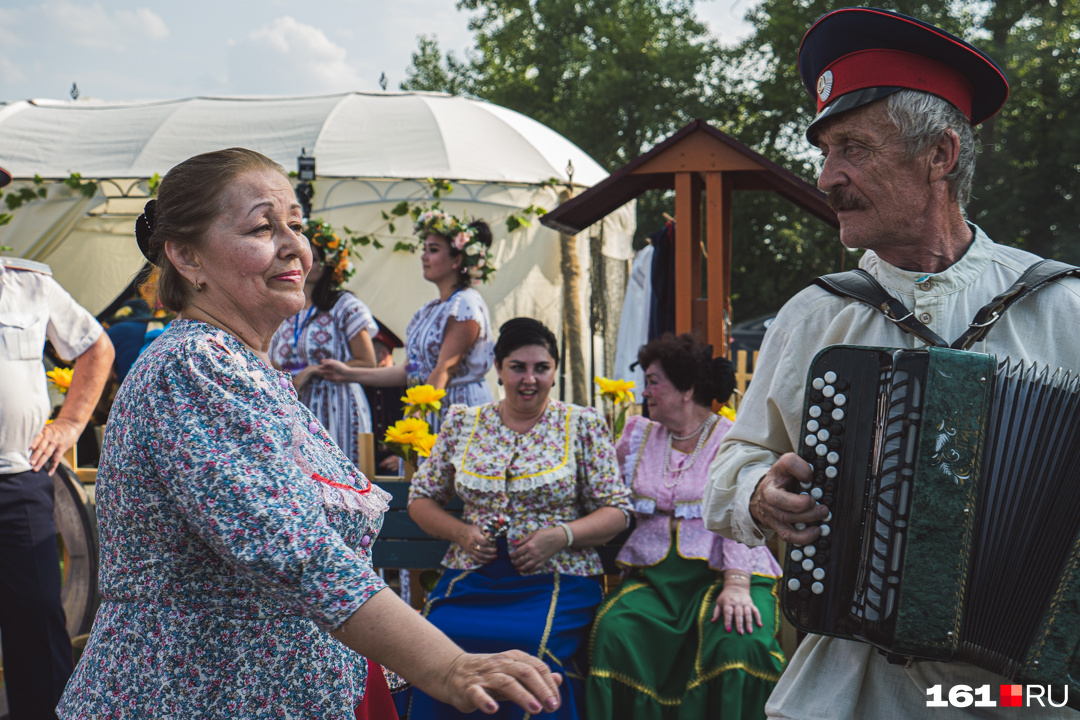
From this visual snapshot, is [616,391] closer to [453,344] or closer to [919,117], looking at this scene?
[453,344]

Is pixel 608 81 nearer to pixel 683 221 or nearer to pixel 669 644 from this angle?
pixel 683 221

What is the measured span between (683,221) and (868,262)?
389 cm

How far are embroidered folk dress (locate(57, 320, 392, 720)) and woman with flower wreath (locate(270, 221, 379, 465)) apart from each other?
12.0ft

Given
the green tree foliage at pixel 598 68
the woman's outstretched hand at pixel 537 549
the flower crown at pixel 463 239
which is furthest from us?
the green tree foliage at pixel 598 68

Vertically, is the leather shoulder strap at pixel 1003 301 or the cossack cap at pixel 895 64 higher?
the cossack cap at pixel 895 64

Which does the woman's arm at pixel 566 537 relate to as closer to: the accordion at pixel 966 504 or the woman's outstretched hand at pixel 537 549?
the woman's outstretched hand at pixel 537 549

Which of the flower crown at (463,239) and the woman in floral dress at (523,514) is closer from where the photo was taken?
the woman in floral dress at (523,514)

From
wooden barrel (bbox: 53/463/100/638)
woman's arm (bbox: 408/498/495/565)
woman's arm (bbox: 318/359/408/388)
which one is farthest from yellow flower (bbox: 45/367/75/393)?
woman's arm (bbox: 408/498/495/565)

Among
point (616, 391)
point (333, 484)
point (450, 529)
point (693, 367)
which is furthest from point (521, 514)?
point (333, 484)

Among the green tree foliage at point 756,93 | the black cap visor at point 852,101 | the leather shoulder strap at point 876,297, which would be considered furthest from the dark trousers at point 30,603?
the green tree foliage at point 756,93

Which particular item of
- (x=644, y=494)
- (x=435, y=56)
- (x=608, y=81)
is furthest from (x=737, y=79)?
(x=644, y=494)

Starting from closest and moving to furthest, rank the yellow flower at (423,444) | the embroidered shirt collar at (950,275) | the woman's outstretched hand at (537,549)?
1. the embroidered shirt collar at (950,275)
2. the woman's outstretched hand at (537,549)
3. the yellow flower at (423,444)

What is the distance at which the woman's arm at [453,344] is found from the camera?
5.10 m

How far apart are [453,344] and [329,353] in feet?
2.42
